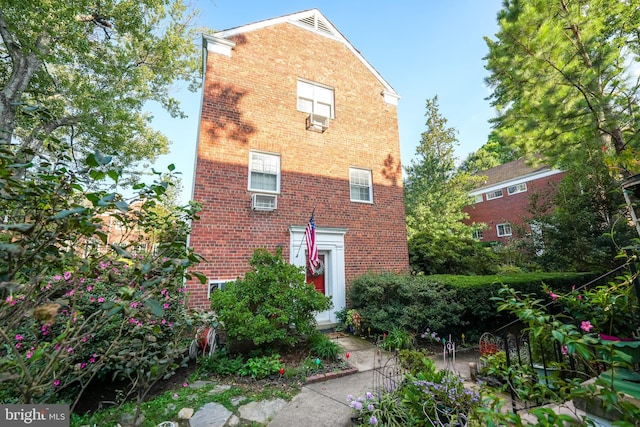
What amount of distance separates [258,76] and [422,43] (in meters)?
5.05

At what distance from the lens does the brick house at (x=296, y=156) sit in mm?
6914

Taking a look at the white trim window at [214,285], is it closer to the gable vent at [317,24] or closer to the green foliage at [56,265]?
the green foliage at [56,265]

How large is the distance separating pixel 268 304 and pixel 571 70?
9.57 metres

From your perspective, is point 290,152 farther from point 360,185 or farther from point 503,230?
point 503,230

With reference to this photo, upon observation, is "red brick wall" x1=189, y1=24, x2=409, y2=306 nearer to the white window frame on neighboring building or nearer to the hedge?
the white window frame on neighboring building

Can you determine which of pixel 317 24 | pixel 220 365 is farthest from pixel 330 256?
pixel 317 24

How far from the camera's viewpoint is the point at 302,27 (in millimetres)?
9023

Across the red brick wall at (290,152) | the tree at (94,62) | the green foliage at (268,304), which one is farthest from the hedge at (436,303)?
the tree at (94,62)

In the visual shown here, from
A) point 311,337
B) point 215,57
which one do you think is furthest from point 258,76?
point 311,337

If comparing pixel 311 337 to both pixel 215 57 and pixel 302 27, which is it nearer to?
pixel 215 57

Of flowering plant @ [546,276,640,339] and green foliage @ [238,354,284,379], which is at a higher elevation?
flowering plant @ [546,276,640,339]

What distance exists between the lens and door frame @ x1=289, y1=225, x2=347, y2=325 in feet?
24.6

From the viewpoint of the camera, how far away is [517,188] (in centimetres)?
Answer: 2042

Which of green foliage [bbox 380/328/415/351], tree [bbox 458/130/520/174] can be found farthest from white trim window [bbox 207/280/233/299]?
tree [bbox 458/130/520/174]
